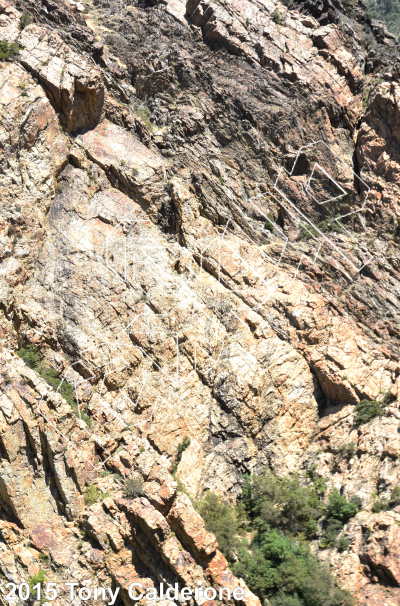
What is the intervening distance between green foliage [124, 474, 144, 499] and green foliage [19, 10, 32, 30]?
2079 cm

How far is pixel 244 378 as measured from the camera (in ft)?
71.6

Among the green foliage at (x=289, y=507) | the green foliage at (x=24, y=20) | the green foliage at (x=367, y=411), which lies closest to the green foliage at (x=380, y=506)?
the green foliage at (x=289, y=507)

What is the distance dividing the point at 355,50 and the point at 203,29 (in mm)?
8580

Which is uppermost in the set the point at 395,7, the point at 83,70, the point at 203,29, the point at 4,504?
the point at 395,7

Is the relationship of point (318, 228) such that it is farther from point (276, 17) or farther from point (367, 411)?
point (276, 17)

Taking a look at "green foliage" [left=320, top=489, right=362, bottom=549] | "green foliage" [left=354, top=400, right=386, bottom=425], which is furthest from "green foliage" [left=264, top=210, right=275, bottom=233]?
"green foliage" [left=320, top=489, right=362, bottom=549]

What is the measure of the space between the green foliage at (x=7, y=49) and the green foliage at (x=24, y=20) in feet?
5.78

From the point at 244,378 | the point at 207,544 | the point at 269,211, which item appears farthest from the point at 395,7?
the point at 207,544

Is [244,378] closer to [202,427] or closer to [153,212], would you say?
[202,427]

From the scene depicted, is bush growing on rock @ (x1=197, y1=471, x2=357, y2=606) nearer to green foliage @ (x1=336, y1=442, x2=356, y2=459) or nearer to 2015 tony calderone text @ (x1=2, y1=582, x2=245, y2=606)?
2015 tony calderone text @ (x1=2, y1=582, x2=245, y2=606)

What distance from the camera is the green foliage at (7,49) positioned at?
23234 millimetres

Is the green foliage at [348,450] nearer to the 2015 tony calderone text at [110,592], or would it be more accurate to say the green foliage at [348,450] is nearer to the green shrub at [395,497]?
the green shrub at [395,497]

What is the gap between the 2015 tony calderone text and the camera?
16.1m

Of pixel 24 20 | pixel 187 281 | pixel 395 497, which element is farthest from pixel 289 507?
pixel 24 20
